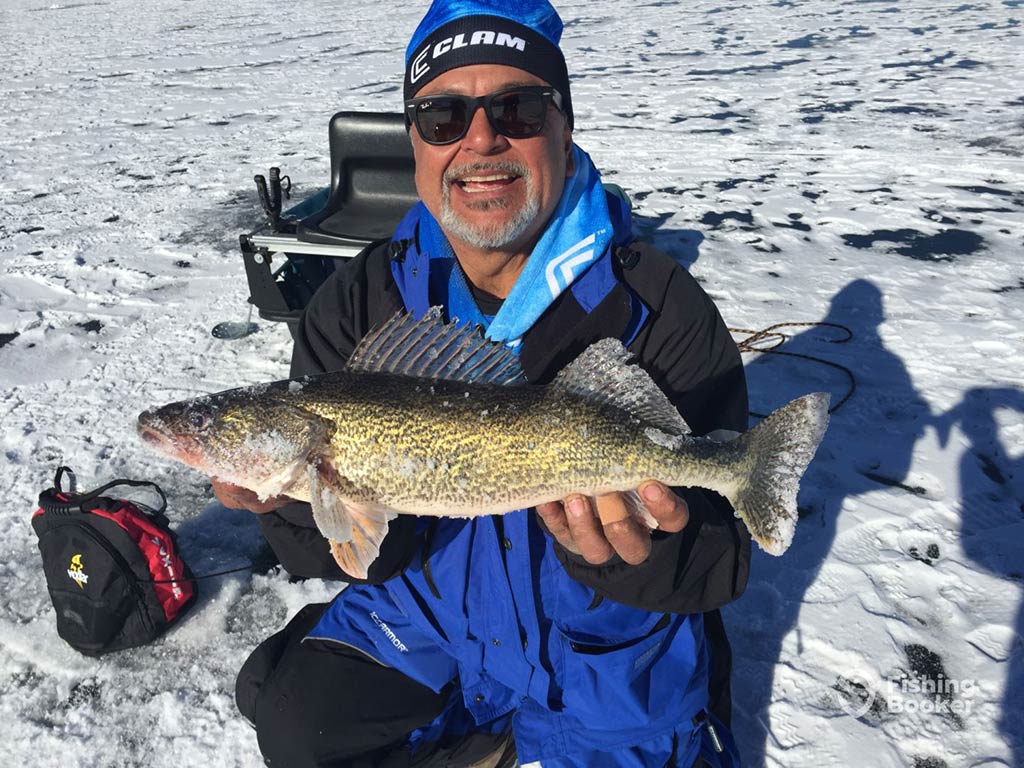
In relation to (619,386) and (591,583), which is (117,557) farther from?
(619,386)

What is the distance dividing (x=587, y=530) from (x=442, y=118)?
1.44 m

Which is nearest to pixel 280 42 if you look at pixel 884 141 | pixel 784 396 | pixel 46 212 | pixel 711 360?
pixel 46 212

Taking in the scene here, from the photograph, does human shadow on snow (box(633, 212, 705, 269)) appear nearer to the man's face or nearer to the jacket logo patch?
the man's face

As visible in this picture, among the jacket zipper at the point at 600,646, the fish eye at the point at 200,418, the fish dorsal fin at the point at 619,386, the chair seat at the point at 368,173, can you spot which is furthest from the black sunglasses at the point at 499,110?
the chair seat at the point at 368,173

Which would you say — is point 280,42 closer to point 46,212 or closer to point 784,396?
point 46,212

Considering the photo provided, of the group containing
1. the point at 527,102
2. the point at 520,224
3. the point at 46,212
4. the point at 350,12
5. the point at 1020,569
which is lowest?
the point at 1020,569

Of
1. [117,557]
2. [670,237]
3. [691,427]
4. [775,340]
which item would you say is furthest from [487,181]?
[670,237]

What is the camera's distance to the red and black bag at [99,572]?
108 inches

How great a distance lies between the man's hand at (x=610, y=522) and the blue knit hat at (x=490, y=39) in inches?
55.6

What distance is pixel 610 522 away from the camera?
6.63 feet

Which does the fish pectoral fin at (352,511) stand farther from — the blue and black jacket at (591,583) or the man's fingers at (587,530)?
the man's fingers at (587,530)

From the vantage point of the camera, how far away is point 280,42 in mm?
18359

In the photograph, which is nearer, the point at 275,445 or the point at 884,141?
the point at 275,445

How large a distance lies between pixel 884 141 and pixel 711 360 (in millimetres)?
8351
